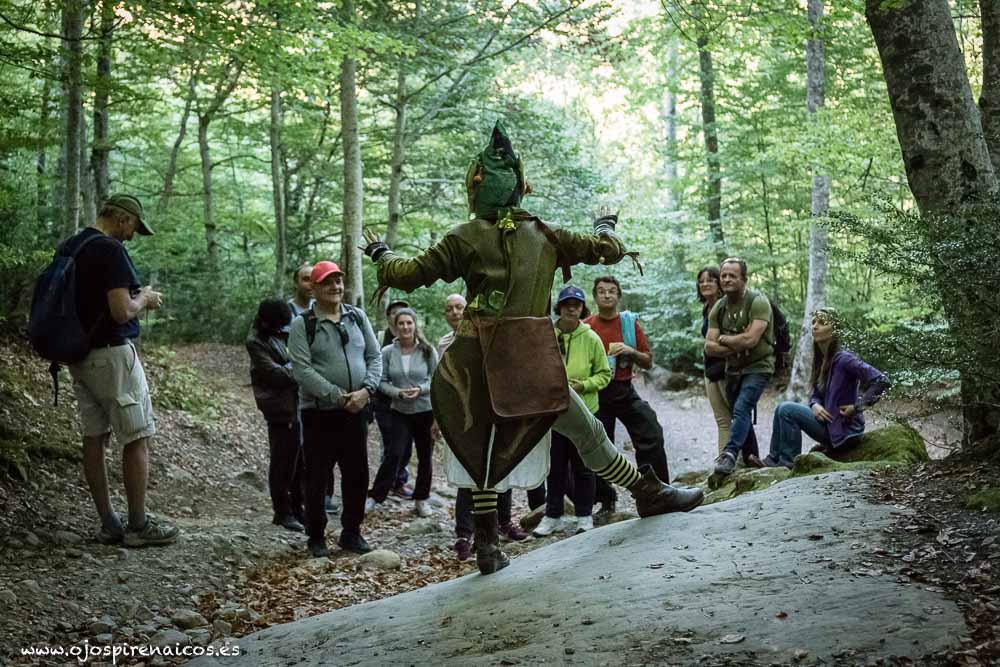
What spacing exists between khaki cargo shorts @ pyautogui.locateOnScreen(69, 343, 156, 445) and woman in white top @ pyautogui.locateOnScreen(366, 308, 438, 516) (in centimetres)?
271

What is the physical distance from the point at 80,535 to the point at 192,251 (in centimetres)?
1571

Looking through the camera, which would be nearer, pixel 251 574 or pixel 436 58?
pixel 251 574

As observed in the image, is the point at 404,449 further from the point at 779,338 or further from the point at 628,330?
the point at 779,338

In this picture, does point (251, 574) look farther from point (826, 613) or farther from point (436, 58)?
point (436, 58)

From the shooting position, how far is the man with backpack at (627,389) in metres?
7.17

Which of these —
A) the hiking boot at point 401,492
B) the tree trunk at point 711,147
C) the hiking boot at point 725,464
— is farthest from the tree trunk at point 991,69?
the tree trunk at point 711,147

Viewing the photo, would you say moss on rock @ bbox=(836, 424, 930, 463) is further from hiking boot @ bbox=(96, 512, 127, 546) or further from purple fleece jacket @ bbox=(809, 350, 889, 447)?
hiking boot @ bbox=(96, 512, 127, 546)

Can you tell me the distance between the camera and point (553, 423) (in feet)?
14.6

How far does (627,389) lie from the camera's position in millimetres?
7250

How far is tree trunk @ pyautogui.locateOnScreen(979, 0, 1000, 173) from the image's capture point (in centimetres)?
588

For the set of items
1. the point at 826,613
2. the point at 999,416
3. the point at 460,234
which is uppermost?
the point at 460,234

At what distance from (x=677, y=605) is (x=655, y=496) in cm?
153

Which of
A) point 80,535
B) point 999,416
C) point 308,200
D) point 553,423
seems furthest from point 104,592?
point 308,200

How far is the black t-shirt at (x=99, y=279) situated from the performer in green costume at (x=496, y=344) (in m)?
2.05
